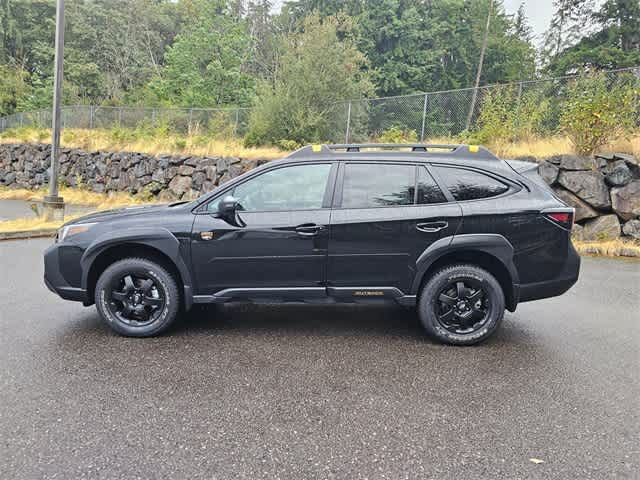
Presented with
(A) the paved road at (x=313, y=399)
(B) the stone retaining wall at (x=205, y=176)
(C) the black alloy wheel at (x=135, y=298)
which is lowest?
(A) the paved road at (x=313, y=399)

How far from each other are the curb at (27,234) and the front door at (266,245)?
24.3 feet

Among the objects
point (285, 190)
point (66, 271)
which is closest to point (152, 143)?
point (66, 271)

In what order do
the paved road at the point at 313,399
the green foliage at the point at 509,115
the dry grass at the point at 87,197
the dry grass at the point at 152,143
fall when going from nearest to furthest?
the paved road at the point at 313,399
the green foliage at the point at 509,115
the dry grass at the point at 152,143
the dry grass at the point at 87,197

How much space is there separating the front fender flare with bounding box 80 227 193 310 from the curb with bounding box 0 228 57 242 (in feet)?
22.1

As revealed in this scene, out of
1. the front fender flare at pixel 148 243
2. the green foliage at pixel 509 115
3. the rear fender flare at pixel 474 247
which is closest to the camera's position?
the rear fender flare at pixel 474 247

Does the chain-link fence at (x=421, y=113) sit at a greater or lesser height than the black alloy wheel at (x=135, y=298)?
greater

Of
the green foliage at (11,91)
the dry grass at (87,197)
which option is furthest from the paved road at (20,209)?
the green foliage at (11,91)

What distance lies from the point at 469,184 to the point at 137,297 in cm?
328

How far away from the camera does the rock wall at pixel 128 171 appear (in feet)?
51.3

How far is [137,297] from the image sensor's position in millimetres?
4324

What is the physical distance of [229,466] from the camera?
8.04 feet

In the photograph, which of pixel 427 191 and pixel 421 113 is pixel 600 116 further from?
pixel 427 191

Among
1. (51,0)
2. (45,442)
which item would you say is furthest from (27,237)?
(51,0)

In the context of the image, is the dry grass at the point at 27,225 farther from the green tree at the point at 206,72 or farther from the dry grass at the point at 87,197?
the green tree at the point at 206,72
